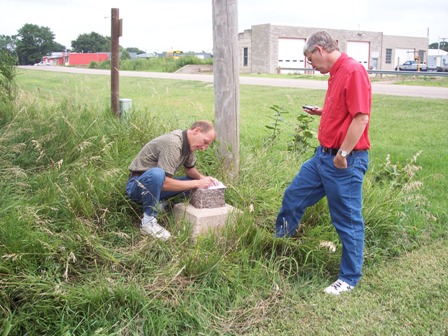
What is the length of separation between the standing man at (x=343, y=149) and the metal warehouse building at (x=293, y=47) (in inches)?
1609

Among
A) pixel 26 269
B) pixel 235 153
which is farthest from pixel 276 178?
pixel 26 269

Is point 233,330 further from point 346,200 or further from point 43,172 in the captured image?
point 43,172

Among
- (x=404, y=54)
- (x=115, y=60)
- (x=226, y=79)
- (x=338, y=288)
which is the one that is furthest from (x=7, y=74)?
(x=404, y=54)

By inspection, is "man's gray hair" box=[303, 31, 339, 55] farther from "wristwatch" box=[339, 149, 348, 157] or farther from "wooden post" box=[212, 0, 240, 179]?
"wooden post" box=[212, 0, 240, 179]

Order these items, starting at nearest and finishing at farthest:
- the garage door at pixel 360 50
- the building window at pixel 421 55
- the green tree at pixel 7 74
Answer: the green tree at pixel 7 74 → the garage door at pixel 360 50 → the building window at pixel 421 55

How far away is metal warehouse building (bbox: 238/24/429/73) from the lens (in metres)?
50.2

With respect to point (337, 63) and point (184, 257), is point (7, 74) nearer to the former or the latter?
point (184, 257)

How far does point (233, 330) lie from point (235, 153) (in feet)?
6.75

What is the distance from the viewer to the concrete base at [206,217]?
4.13m

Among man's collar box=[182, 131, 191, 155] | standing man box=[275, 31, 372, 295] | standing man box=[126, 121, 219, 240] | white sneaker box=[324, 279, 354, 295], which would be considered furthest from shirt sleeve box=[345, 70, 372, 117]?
man's collar box=[182, 131, 191, 155]

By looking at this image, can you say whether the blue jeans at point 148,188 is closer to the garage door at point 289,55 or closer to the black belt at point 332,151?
the black belt at point 332,151

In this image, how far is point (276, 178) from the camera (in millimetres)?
5219

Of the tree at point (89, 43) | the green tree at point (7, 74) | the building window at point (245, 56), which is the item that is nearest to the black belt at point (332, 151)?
the green tree at point (7, 74)

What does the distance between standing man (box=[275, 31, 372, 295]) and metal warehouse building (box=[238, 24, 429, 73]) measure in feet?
134
